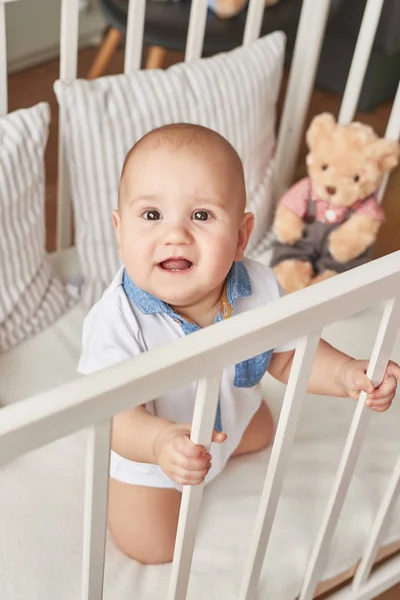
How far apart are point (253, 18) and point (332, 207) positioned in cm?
36

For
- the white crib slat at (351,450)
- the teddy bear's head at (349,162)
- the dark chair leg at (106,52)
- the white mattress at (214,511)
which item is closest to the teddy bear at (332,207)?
the teddy bear's head at (349,162)

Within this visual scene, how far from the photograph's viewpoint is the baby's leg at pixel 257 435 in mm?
1015

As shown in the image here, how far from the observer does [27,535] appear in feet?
2.88

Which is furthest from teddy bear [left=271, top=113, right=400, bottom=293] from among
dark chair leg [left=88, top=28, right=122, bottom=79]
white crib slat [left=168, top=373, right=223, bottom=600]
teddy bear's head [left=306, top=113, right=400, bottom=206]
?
dark chair leg [left=88, top=28, right=122, bottom=79]

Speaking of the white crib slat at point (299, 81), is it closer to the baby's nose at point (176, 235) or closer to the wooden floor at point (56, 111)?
the wooden floor at point (56, 111)

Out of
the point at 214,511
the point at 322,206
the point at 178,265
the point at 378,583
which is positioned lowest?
the point at 378,583

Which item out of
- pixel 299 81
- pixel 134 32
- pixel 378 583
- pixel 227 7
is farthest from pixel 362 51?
pixel 378 583

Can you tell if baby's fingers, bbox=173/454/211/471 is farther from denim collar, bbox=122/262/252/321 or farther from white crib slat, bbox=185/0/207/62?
white crib slat, bbox=185/0/207/62

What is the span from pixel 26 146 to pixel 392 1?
1.28 m

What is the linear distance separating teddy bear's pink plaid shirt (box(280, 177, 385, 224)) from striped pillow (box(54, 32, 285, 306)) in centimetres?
5

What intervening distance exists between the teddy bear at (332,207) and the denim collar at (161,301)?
1.63 ft

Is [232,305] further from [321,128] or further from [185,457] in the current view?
[321,128]

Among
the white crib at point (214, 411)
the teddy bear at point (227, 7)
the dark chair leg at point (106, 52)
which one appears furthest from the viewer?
the dark chair leg at point (106, 52)

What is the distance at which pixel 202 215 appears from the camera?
74cm
